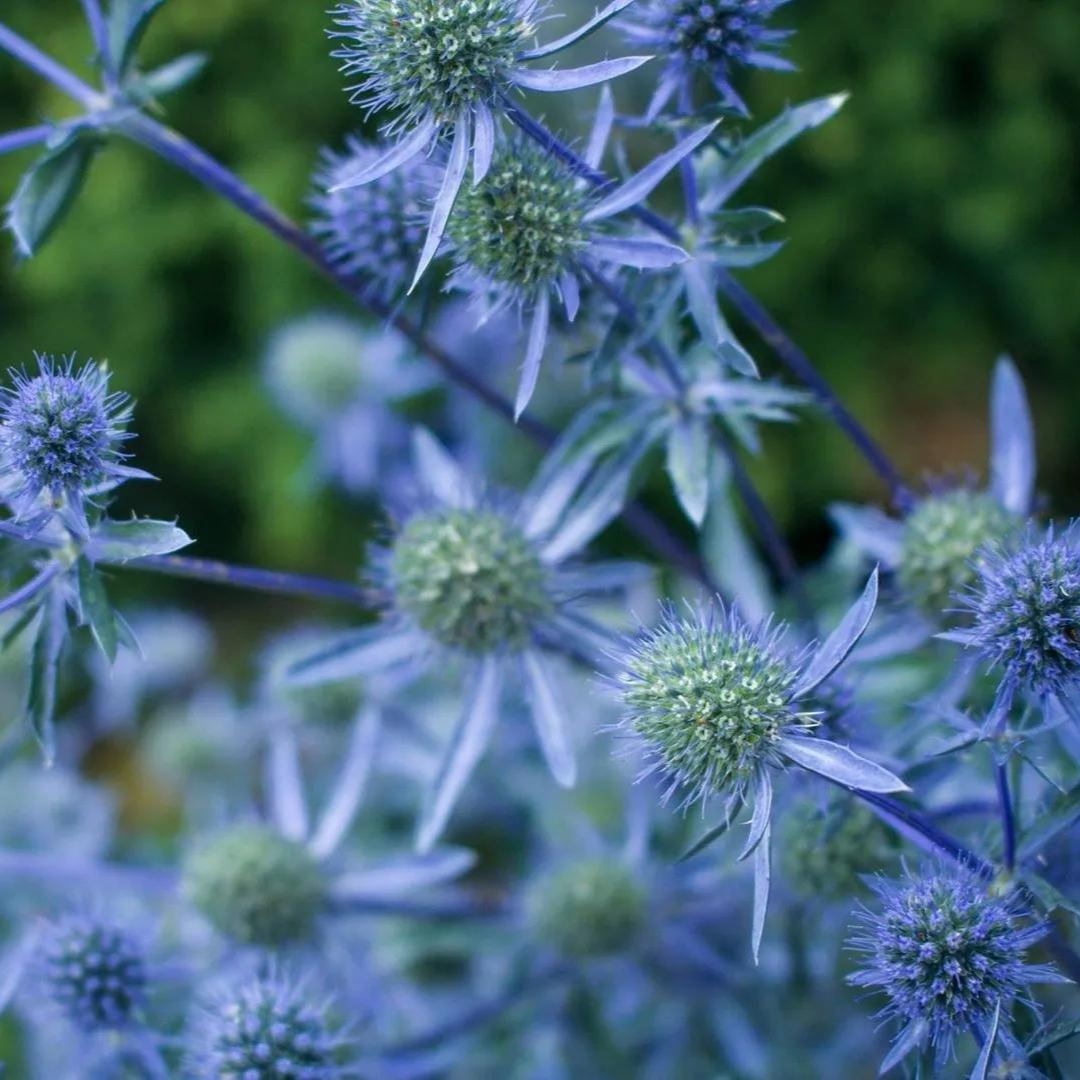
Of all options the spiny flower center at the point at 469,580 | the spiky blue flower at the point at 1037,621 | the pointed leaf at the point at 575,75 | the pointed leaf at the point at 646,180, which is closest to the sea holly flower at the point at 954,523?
the spiky blue flower at the point at 1037,621

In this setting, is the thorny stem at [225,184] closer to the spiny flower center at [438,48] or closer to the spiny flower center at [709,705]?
the spiny flower center at [438,48]

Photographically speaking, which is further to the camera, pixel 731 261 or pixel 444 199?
pixel 731 261

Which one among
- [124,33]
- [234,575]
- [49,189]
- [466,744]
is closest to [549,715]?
[466,744]

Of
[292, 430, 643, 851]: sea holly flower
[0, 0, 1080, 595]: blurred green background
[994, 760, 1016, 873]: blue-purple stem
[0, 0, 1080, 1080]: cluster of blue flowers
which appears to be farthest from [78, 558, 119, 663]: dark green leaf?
[0, 0, 1080, 595]: blurred green background

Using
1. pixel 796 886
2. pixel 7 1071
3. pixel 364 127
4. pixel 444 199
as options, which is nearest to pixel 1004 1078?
pixel 796 886

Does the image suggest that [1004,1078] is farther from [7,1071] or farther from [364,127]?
[364,127]

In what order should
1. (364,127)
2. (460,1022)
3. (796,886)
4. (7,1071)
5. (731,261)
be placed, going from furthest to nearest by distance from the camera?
(364,127) < (7,1071) < (460,1022) < (796,886) < (731,261)

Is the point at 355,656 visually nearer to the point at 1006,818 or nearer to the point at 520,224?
the point at 520,224
